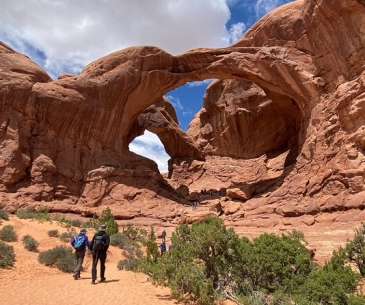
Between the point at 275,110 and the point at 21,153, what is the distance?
23.3 meters

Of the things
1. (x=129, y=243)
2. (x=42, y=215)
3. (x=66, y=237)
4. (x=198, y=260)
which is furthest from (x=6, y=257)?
(x=42, y=215)

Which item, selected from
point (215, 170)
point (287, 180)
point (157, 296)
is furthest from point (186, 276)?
point (215, 170)

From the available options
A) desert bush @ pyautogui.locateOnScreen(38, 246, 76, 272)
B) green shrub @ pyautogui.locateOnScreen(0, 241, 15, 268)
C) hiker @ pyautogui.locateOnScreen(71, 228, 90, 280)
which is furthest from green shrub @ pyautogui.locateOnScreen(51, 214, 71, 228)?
hiker @ pyautogui.locateOnScreen(71, 228, 90, 280)

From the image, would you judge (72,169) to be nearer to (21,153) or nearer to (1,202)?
(21,153)

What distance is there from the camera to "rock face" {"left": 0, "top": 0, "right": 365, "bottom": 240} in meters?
17.8

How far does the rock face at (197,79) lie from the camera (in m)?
17.8

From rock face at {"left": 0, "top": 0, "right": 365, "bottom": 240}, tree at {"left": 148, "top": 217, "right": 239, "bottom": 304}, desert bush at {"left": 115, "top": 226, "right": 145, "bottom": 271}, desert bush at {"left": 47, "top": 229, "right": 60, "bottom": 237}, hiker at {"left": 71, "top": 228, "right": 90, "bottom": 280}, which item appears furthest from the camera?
rock face at {"left": 0, "top": 0, "right": 365, "bottom": 240}

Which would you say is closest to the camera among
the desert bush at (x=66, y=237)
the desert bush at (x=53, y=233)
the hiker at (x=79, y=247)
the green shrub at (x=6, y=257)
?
the hiker at (x=79, y=247)

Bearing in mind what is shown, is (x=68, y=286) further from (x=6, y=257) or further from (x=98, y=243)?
(x=6, y=257)

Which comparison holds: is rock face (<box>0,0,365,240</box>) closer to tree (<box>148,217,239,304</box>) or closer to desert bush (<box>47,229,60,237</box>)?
desert bush (<box>47,229,60,237</box>)

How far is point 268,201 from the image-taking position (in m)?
20.8

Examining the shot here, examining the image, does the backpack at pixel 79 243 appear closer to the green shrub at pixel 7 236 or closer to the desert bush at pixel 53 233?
the green shrub at pixel 7 236

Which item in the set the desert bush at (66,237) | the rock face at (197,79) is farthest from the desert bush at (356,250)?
the desert bush at (66,237)

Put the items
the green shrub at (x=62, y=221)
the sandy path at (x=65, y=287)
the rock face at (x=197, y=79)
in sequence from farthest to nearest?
1. the green shrub at (x=62, y=221)
2. the rock face at (x=197, y=79)
3. the sandy path at (x=65, y=287)
